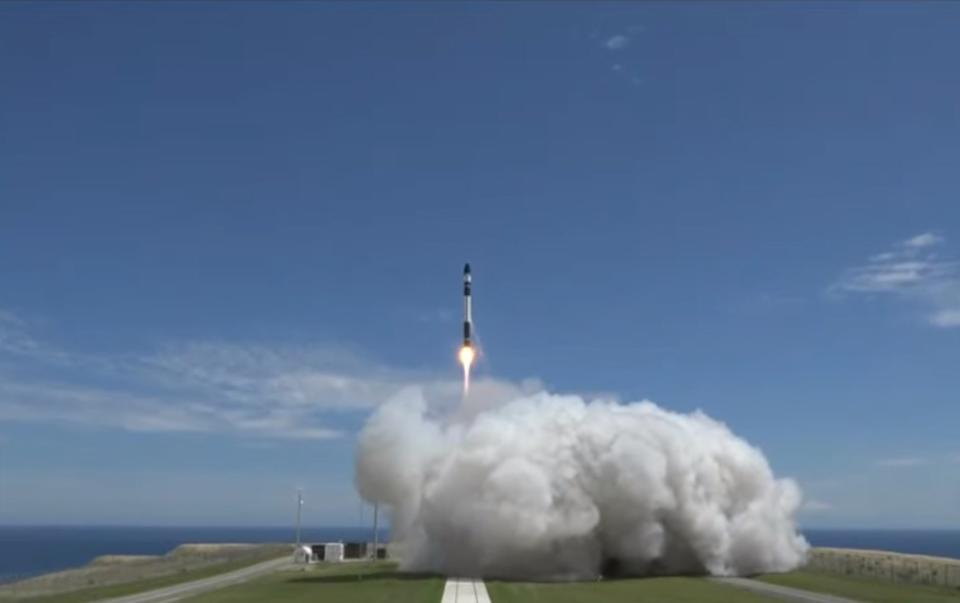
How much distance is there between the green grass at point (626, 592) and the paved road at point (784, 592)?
112 centimetres

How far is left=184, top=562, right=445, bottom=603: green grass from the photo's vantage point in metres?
55.2

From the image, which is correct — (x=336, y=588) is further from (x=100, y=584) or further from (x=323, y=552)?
(x=323, y=552)

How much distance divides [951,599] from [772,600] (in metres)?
9.63

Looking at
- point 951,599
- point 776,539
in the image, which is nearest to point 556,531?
point 776,539

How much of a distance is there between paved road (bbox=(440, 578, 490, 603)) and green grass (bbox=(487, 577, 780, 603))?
55 centimetres

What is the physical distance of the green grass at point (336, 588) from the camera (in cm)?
5519

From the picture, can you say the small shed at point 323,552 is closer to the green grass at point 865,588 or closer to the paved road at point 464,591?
the paved road at point 464,591

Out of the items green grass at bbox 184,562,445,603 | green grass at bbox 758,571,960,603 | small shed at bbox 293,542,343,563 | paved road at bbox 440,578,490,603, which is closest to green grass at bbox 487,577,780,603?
paved road at bbox 440,578,490,603

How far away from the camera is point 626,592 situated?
195 ft

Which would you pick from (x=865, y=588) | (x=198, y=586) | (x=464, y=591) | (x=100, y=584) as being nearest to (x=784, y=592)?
(x=865, y=588)

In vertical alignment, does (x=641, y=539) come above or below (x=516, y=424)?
below

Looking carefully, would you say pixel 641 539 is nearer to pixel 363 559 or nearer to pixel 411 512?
pixel 411 512

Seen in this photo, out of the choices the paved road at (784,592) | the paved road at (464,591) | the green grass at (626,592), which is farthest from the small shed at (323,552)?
the paved road at (784,592)

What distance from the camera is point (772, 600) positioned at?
53.9 meters
